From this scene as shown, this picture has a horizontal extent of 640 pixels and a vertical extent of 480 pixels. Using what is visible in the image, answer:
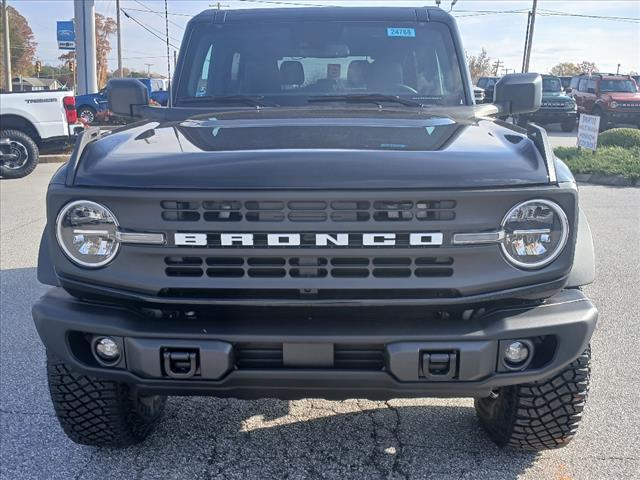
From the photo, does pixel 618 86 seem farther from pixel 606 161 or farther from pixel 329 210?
pixel 329 210

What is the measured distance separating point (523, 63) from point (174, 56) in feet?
131

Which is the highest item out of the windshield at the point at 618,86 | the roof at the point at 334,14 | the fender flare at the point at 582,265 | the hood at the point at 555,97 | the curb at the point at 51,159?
the roof at the point at 334,14

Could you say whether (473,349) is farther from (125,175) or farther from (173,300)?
(125,175)

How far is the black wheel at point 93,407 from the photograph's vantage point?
2.85m

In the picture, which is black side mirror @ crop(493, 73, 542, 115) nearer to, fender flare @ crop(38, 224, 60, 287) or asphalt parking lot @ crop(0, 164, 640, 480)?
asphalt parking lot @ crop(0, 164, 640, 480)

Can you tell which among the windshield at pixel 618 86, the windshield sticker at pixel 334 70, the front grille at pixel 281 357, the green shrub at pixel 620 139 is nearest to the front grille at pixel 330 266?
the front grille at pixel 281 357

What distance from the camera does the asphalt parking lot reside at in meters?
3.04

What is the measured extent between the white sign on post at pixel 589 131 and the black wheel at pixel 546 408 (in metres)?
12.2

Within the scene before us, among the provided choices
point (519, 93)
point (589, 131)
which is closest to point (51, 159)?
point (589, 131)

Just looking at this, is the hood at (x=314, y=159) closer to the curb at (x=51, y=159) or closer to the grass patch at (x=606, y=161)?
the grass patch at (x=606, y=161)

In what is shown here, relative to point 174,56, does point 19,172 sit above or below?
below

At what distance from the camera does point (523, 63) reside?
4094 centimetres

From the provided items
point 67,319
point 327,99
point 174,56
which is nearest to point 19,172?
point 174,56

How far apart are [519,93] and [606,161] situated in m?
10.5
